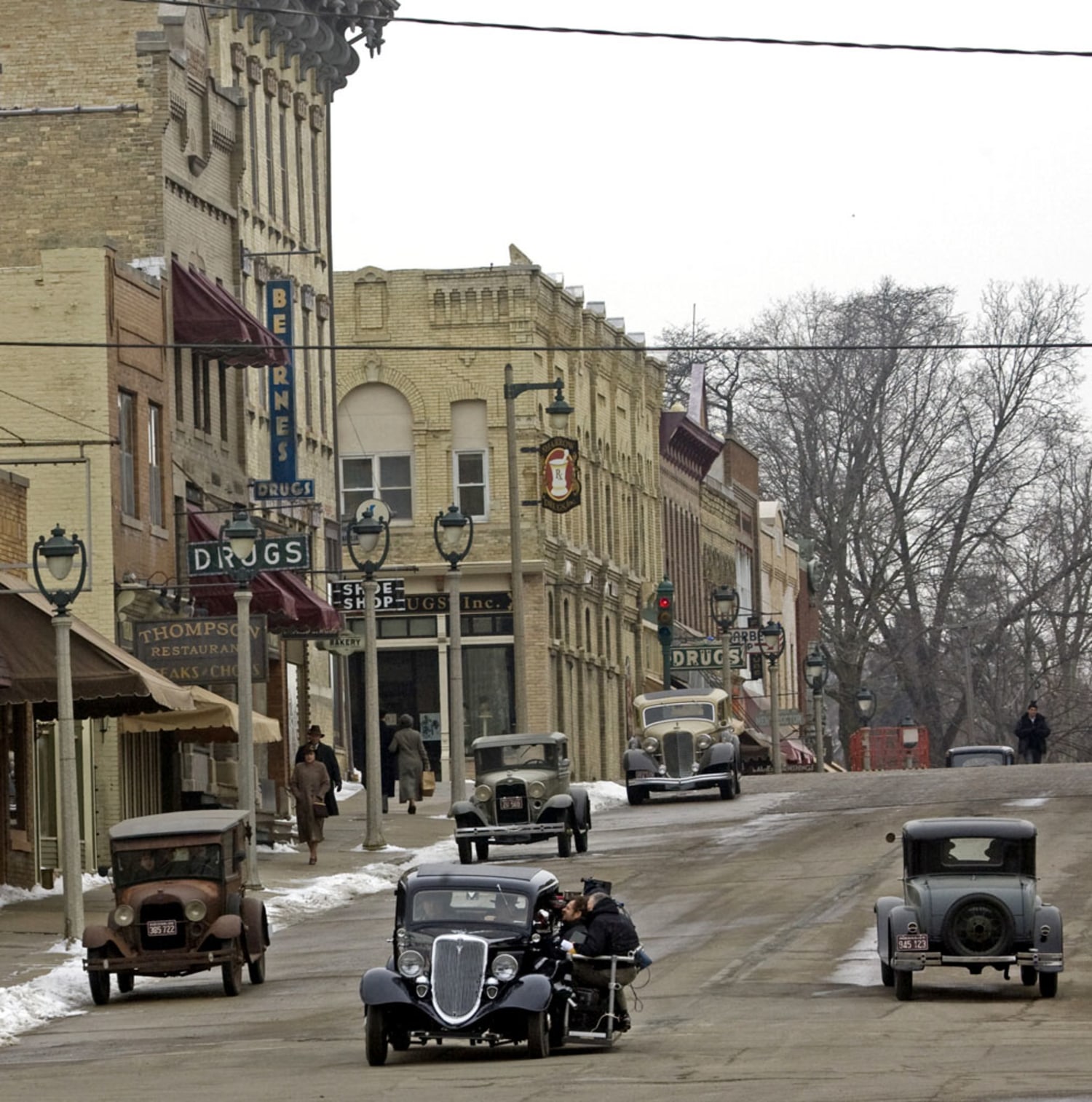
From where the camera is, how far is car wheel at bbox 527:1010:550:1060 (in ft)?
68.1

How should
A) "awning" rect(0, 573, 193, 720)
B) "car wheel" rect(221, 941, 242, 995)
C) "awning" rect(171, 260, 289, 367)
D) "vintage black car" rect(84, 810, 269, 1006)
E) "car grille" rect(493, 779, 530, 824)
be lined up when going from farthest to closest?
"awning" rect(171, 260, 289, 367) → "car grille" rect(493, 779, 530, 824) → "awning" rect(0, 573, 193, 720) → "car wheel" rect(221, 941, 242, 995) → "vintage black car" rect(84, 810, 269, 1006)

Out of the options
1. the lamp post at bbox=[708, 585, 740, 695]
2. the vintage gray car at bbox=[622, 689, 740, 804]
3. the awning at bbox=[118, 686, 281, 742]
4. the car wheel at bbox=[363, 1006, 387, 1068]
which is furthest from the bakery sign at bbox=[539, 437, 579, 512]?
the car wheel at bbox=[363, 1006, 387, 1068]

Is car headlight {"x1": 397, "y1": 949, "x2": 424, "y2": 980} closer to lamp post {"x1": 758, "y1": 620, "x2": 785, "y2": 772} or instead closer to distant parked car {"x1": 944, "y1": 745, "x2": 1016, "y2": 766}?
lamp post {"x1": 758, "y1": 620, "x2": 785, "y2": 772}

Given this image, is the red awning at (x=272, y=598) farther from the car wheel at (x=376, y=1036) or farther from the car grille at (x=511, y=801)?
the car wheel at (x=376, y=1036)

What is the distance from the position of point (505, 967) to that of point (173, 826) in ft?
22.8

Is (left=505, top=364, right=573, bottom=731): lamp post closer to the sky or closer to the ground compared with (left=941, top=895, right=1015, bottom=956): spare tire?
closer to the sky

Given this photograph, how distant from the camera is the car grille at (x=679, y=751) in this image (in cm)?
5091

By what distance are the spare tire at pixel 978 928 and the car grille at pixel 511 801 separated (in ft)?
51.3

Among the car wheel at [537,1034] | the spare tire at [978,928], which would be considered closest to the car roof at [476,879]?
the car wheel at [537,1034]

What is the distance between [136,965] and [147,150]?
73.9 feet

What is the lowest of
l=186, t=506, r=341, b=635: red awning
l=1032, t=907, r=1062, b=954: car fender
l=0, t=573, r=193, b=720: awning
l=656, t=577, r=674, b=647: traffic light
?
l=1032, t=907, r=1062, b=954: car fender

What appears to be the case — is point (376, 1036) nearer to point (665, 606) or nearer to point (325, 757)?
point (325, 757)

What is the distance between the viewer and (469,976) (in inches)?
816

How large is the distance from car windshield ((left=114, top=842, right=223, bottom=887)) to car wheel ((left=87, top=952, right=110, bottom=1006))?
33.0 inches
